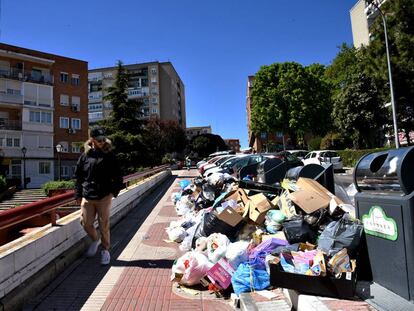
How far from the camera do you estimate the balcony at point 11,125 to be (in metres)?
43.6

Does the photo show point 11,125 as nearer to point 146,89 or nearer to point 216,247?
point 216,247

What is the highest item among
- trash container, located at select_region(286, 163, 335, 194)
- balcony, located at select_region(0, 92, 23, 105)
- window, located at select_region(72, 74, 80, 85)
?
window, located at select_region(72, 74, 80, 85)

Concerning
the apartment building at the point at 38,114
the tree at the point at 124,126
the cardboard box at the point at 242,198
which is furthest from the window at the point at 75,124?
the cardboard box at the point at 242,198

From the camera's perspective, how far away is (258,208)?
577cm

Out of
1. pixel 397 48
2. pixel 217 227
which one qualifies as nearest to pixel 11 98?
pixel 397 48

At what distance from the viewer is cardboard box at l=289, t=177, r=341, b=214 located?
15.8 ft

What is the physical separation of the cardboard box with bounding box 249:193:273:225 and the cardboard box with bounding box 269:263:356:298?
2056 millimetres

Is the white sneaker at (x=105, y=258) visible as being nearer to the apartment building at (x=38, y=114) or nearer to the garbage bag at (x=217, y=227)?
the garbage bag at (x=217, y=227)

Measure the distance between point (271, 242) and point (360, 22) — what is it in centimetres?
5885

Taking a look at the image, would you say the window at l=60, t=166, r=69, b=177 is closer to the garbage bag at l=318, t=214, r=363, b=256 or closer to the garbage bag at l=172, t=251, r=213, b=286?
the garbage bag at l=172, t=251, r=213, b=286

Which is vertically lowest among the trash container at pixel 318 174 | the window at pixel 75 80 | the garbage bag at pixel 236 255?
the garbage bag at pixel 236 255

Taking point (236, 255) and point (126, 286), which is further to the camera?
point (236, 255)

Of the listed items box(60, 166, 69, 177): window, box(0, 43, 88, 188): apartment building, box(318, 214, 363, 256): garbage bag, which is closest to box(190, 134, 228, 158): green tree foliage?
box(0, 43, 88, 188): apartment building

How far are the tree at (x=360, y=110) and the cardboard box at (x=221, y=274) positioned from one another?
32.7 m
